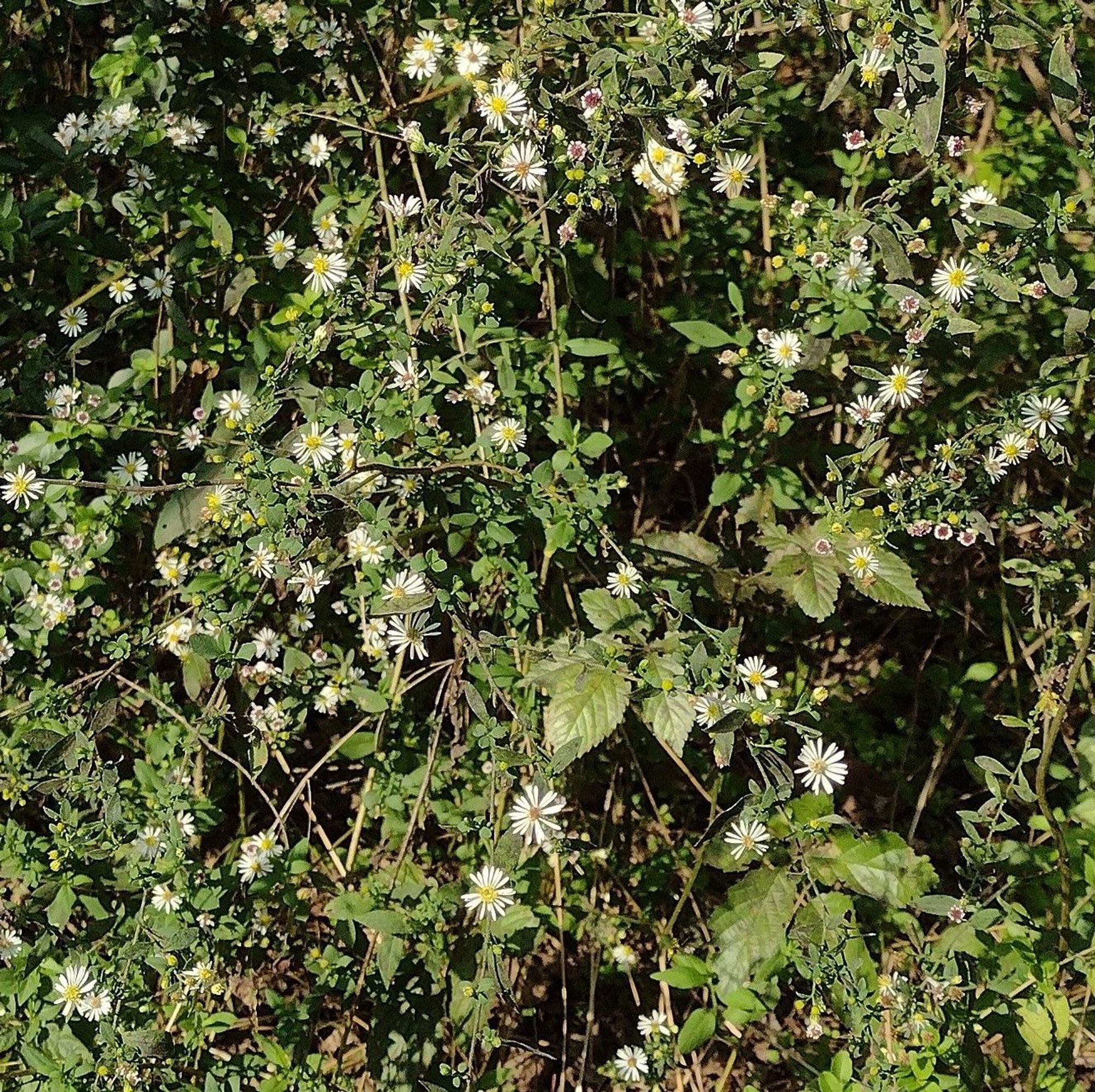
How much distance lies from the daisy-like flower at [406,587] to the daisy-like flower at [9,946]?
91 cm

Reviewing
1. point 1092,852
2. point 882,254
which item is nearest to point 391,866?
point 1092,852

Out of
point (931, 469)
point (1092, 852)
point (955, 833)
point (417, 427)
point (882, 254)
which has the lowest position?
point (955, 833)

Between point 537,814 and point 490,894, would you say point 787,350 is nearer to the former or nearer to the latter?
point 537,814

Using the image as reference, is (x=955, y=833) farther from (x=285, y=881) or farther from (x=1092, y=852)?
(x=285, y=881)

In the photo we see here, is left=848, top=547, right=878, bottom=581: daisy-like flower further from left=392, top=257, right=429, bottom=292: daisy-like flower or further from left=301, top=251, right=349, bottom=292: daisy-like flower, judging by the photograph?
left=301, top=251, right=349, bottom=292: daisy-like flower

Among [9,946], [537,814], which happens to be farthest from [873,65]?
[9,946]

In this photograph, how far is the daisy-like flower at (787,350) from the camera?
183 centimetres

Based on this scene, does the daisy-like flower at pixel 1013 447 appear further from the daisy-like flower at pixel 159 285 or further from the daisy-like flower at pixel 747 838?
the daisy-like flower at pixel 159 285

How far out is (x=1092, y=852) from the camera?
1.89 meters

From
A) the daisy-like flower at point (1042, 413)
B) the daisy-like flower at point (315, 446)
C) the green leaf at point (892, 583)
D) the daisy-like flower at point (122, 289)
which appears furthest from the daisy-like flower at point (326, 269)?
the daisy-like flower at point (1042, 413)

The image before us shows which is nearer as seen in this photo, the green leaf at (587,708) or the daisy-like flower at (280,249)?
the green leaf at (587,708)

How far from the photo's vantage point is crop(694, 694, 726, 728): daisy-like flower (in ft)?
4.87

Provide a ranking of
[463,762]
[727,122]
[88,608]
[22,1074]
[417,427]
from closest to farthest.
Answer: [727,122], [417,427], [22,1074], [463,762], [88,608]

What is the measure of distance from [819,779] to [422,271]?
0.98 m
